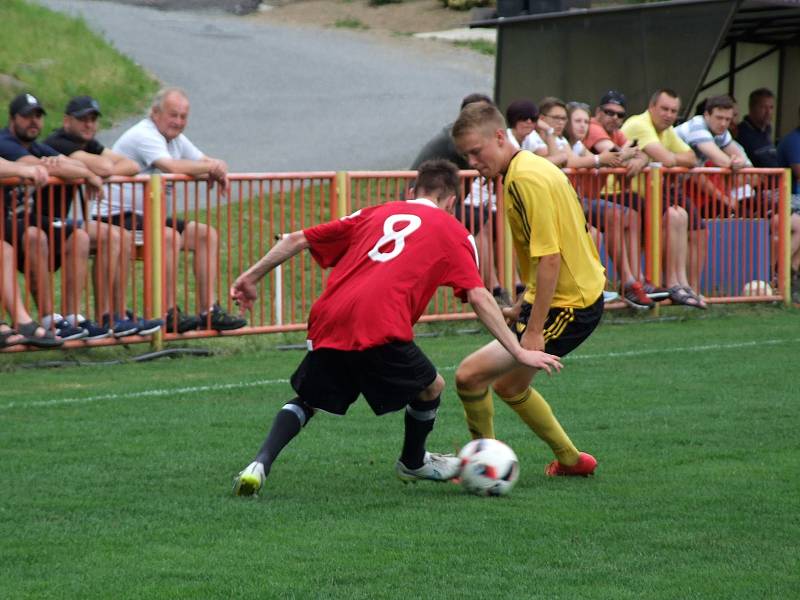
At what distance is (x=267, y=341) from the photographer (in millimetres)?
12633

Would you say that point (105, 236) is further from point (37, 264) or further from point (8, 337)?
point (8, 337)

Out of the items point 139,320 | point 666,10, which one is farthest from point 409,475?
point 666,10

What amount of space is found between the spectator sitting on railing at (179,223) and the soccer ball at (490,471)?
5.30 m

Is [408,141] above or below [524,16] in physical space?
below

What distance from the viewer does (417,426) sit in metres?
6.98

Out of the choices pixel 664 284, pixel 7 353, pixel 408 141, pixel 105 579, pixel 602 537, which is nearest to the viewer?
pixel 105 579

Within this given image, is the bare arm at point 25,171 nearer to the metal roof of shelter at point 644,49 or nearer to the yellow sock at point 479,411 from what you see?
the yellow sock at point 479,411

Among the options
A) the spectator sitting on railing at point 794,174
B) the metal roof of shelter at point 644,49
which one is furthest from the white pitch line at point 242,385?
the metal roof of shelter at point 644,49

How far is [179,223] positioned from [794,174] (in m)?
7.69

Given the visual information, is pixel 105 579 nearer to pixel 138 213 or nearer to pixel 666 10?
pixel 138 213

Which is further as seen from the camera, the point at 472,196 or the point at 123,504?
the point at 472,196

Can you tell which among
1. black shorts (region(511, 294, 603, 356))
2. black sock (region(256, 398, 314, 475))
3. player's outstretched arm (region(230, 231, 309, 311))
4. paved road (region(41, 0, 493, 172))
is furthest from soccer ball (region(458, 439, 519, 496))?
paved road (region(41, 0, 493, 172))

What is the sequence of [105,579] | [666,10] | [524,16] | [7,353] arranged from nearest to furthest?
1. [105,579]
2. [7,353]
3. [666,10]
4. [524,16]

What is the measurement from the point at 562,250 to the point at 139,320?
530 centimetres
